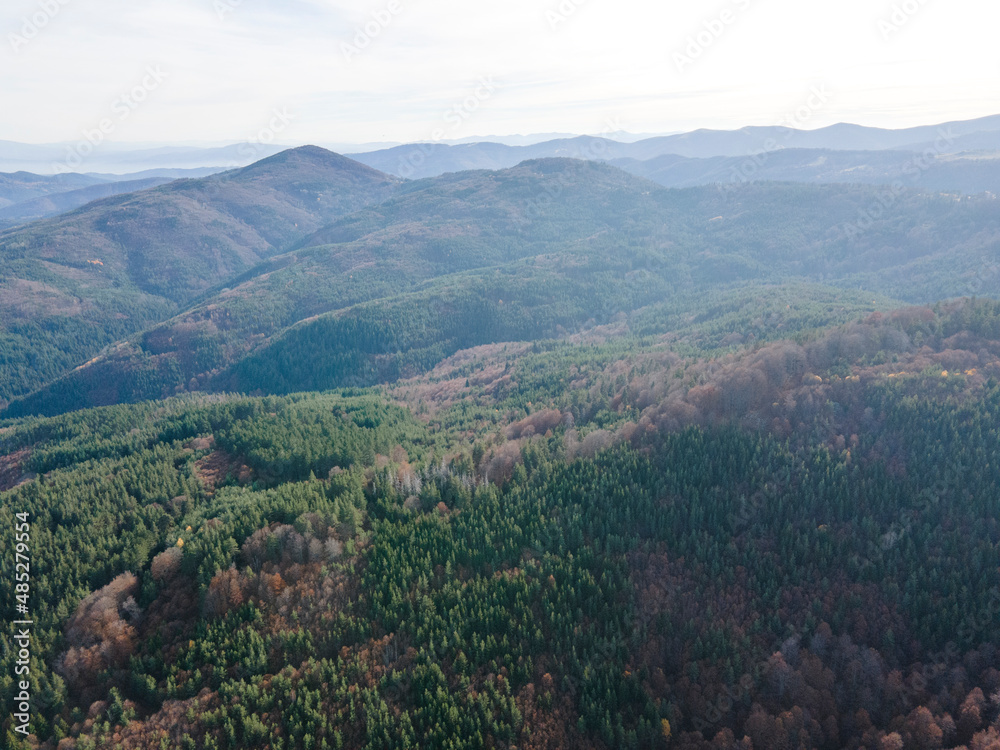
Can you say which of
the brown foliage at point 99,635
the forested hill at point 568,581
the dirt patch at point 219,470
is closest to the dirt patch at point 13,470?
the forested hill at point 568,581

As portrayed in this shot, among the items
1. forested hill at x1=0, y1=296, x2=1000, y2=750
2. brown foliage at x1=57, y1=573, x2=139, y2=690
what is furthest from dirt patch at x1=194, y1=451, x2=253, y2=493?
brown foliage at x1=57, y1=573, x2=139, y2=690

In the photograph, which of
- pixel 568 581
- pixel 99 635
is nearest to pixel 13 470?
pixel 99 635

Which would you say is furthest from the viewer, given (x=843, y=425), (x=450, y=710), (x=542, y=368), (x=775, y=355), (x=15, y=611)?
(x=542, y=368)

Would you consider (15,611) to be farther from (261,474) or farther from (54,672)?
(261,474)

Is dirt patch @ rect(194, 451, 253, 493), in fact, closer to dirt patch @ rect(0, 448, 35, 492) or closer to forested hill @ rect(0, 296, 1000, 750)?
forested hill @ rect(0, 296, 1000, 750)

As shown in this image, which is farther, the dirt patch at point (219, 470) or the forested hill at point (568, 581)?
the dirt patch at point (219, 470)

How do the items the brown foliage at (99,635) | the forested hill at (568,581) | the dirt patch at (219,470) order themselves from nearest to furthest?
the forested hill at (568,581) < the brown foliage at (99,635) < the dirt patch at (219,470)

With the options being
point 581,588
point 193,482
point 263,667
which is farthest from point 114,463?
point 581,588

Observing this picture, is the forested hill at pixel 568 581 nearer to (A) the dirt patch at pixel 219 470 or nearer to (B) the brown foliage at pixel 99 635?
(B) the brown foliage at pixel 99 635
